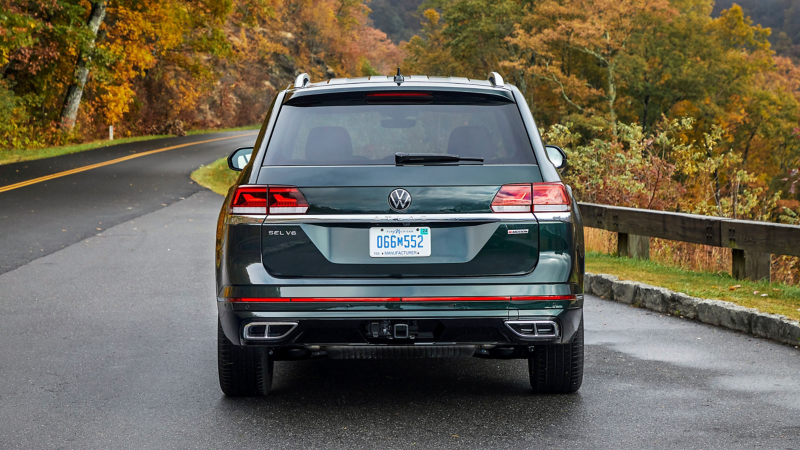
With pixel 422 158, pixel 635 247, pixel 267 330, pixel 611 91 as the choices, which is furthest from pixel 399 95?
pixel 611 91

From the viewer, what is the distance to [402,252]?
4230 millimetres

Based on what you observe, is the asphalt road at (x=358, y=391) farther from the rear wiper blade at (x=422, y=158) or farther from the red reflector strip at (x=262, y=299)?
the rear wiper blade at (x=422, y=158)

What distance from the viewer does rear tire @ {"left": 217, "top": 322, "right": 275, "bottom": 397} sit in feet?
15.9

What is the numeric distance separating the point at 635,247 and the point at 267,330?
737 cm

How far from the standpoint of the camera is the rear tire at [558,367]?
4898mm

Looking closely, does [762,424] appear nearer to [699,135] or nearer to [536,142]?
[536,142]

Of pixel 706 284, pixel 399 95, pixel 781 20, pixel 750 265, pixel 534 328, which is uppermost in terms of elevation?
pixel 781 20

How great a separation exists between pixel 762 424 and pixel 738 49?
5479 cm

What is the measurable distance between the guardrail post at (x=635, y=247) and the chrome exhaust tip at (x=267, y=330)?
7205 mm

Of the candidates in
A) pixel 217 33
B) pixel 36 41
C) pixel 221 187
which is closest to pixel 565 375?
pixel 221 187

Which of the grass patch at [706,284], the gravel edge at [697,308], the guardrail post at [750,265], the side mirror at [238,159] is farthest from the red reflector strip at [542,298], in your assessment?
the guardrail post at [750,265]

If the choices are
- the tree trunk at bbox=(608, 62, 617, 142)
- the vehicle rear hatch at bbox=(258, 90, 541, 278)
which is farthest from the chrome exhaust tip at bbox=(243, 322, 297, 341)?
the tree trunk at bbox=(608, 62, 617, 142)

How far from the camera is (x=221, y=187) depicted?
21.2 m

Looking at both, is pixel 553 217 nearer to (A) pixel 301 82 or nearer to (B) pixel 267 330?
(B) pixel 267 330
